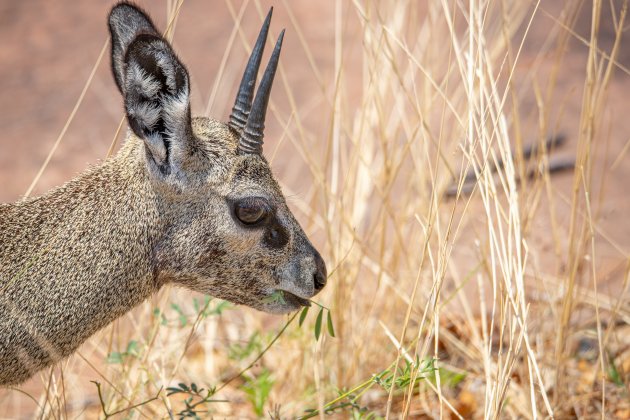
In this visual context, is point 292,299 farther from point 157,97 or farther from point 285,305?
point 157,97

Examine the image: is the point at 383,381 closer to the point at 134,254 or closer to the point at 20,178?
the point at 134,254

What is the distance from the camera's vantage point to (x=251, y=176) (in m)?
3.37

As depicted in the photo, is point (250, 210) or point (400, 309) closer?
point (250, 210)

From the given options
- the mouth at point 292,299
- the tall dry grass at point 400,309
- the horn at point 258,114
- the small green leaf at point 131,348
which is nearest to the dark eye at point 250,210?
the horn at point 258,114

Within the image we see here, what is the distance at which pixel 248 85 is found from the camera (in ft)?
11.3

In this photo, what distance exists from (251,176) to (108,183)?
548 millimetres

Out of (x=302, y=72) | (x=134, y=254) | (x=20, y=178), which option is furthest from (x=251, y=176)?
(x=302, y=72)

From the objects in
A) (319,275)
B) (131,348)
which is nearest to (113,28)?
(319,275)

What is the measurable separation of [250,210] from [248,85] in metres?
0.52

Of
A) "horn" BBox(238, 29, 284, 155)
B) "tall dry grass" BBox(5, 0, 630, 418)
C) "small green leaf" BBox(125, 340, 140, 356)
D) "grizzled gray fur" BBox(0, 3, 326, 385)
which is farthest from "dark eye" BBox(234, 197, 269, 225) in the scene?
"small green leaf" BBox(125, 340, 140, 356)

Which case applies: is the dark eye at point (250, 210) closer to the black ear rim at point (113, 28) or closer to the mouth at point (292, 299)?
the mouth at point (292, 299)

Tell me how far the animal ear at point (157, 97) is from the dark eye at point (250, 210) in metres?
0.28

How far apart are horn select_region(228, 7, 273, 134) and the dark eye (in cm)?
35

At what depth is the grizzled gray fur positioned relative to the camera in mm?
3168
